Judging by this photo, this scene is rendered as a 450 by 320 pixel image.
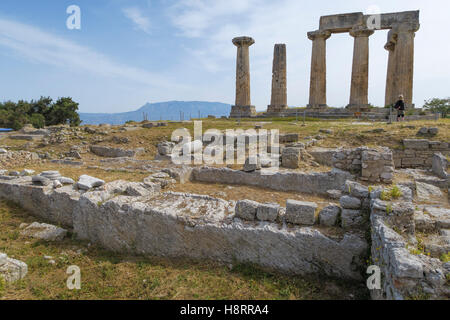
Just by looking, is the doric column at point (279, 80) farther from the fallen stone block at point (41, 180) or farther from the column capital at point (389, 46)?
the fallen stone block at point (41, 180)

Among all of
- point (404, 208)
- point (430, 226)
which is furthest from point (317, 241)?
point (430, 226)

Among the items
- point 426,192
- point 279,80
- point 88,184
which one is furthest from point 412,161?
point 279,80

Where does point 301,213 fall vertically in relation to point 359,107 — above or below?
below

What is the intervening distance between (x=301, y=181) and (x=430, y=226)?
159 inches

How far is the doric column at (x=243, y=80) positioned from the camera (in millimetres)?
26844

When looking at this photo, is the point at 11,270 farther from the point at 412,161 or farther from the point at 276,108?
the point at 276,108

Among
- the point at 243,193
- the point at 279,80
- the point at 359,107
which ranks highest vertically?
the point at 279,80

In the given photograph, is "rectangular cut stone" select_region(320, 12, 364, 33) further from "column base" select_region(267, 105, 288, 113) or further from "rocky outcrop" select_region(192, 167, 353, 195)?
"rocky outcrop" select_region(192, 167, 353, 195)

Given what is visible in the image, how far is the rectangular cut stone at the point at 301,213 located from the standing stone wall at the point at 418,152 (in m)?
8.30

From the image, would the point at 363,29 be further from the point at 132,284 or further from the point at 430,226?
the point at 132,284

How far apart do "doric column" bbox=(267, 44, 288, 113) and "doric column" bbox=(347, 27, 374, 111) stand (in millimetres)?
6240

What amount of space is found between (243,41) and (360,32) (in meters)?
10.4

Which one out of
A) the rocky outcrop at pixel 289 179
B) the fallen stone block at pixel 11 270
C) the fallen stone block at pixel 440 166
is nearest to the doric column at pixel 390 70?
the fallen stone block at pixel 440 166

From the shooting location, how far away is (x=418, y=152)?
35.4 feet
